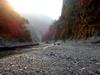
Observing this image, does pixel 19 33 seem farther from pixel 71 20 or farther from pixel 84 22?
pixel 84 22

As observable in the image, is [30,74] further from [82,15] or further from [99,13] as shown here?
[82,15]

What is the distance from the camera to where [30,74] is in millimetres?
9094

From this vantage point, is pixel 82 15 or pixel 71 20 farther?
pixel 71 20

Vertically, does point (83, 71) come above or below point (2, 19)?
below

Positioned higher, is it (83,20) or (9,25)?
(9,25)

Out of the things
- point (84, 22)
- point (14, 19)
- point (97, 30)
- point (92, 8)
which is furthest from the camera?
point (14, 19)

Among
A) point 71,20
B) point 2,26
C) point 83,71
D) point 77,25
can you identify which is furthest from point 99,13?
point 83,71

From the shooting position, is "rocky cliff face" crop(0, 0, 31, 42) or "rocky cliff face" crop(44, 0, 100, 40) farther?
"rocky cliff face" crop(0, 0, 31, 42)

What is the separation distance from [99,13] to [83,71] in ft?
88.2

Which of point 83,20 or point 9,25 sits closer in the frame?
point 83,20

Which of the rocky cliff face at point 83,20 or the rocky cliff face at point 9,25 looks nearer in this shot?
the rocky cliff face at point 83,20

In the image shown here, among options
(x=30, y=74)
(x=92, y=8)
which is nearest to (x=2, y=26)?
(x=92, y=8)

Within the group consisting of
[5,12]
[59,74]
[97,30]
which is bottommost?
[59,74]

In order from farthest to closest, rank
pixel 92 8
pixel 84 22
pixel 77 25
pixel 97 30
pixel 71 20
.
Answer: pixel 71 20
pixel 77 25
pixel 84 22
pixel 92 8
pixel 97 30
